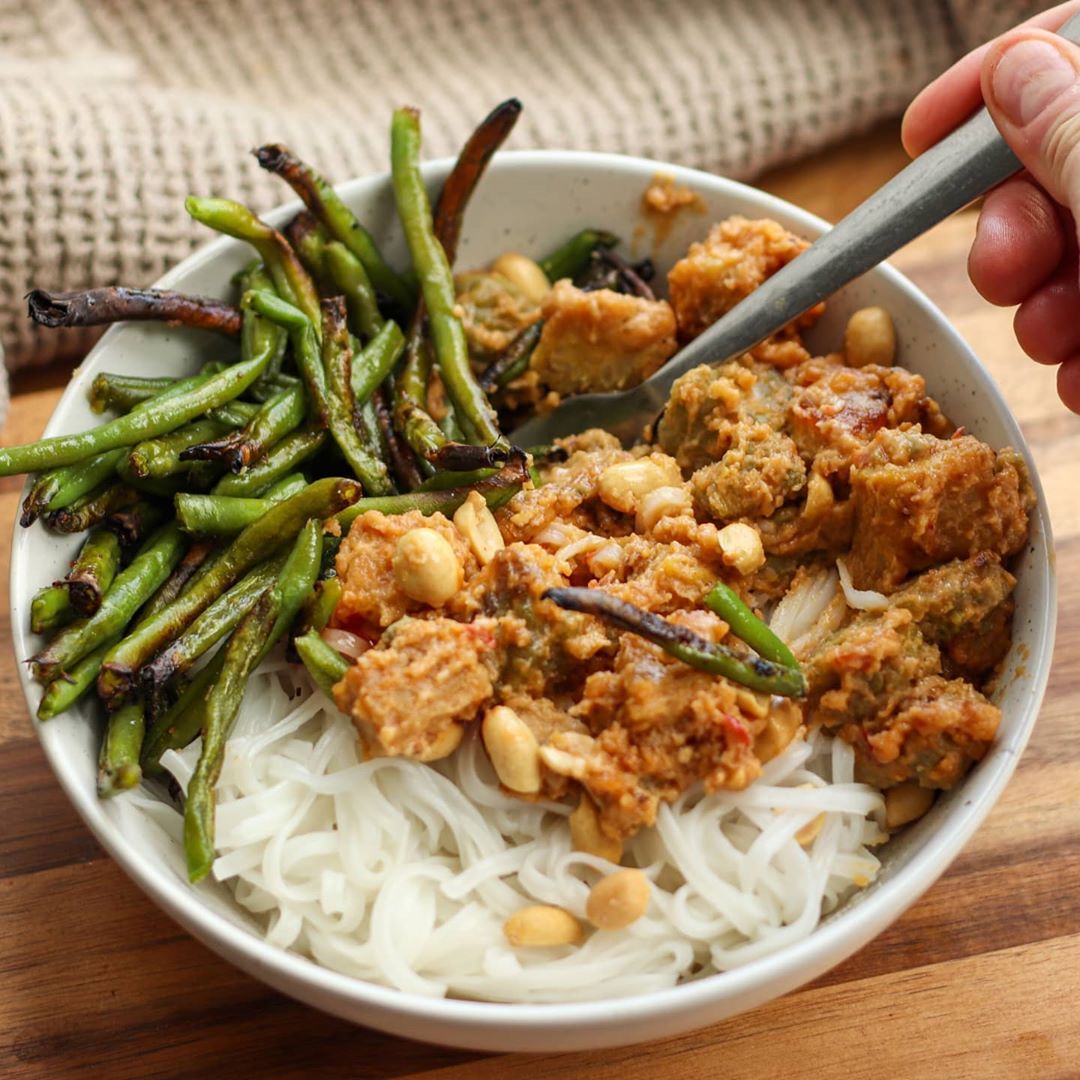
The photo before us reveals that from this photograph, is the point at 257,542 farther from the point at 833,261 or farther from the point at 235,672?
the point at 833,261

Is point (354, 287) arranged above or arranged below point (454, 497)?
above

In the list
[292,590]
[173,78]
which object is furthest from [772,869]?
[173,78]

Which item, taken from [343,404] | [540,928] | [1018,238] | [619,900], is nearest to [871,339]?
[1018,238]

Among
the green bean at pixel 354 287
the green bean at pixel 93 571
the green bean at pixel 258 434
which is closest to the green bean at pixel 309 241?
the green bean at pixel 354 287

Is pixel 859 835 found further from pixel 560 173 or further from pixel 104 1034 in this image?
pixel 560 173

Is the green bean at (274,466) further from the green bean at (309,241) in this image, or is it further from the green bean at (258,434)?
the green bean at (309,241)
